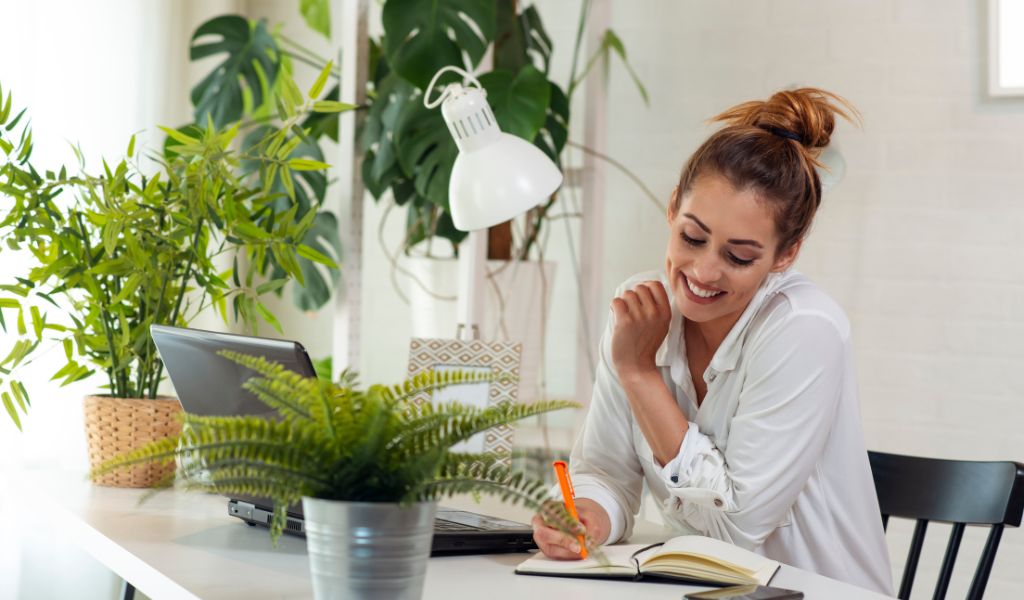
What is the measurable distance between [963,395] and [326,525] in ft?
7.51

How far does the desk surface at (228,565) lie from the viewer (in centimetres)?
117

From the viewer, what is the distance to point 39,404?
2.67m

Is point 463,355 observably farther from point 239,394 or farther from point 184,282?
point 239,394

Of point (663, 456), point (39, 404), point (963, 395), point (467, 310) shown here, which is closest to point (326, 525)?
point (663, 456)

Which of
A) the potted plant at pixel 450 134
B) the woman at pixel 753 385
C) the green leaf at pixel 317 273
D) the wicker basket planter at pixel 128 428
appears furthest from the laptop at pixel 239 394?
the green leaf at pixel 317 273

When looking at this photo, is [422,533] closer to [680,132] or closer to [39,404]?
[39,404]

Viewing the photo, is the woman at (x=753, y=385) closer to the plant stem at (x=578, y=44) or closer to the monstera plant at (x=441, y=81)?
the monstera plant at (x=441, y=81)

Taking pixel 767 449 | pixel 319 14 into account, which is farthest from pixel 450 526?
pixel 319 14

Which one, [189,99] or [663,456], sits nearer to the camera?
[663,456]

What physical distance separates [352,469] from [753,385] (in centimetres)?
Result: 79

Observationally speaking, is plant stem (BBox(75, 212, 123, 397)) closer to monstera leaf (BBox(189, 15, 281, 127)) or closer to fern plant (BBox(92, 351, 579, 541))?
fern plant (BBox(92, 351, 579, 541))

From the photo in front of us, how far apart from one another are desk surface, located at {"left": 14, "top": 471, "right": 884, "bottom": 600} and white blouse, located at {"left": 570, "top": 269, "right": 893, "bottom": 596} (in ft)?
0.56

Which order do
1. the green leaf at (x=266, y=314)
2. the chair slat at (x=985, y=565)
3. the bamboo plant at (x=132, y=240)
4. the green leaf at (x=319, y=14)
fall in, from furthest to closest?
the green leaf at (x=319, y=14) → the green leaf at (x=266, y=314) → the bamboo plant at (x=132, y=240) → the chair slat at (x=985, y=565)

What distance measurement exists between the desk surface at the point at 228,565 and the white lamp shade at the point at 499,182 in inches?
18.5
